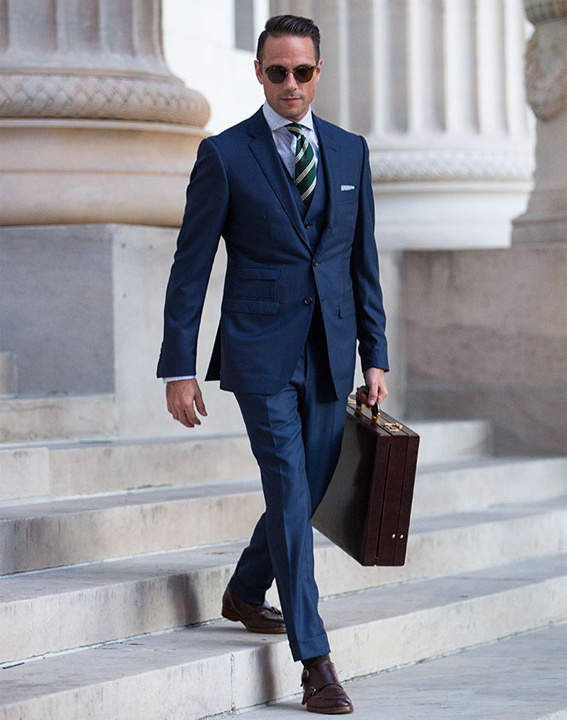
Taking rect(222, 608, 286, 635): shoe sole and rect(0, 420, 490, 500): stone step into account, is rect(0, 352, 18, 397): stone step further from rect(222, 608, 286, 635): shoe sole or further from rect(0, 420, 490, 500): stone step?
rect(222, 608, 286, 635): shoe sole

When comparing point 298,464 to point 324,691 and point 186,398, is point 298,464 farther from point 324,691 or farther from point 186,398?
point 324,691

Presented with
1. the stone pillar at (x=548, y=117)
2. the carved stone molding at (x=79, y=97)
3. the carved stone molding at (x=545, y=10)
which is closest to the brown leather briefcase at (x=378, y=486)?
the carved stone molding at (x=79, y=97)

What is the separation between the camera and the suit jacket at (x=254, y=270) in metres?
4.30

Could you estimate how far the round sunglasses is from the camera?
421 centimetres

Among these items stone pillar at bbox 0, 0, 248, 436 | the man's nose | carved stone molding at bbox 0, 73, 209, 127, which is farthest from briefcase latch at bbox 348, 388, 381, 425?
carved stone molding at bbox 0, 73, 209, 127

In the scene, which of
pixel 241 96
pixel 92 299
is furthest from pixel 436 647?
pixel 241 96

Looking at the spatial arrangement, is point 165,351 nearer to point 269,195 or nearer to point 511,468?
point 269,195

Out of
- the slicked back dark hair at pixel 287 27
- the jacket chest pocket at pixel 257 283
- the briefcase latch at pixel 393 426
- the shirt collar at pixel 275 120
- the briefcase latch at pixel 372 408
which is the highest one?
the slicked back dark hair at pixel 287 27

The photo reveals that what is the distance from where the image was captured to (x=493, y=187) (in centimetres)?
997

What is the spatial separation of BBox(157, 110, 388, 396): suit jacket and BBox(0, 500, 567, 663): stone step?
2.39 ft

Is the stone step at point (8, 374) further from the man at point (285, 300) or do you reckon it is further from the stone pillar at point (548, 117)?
the stone pillar at point (548, 117)

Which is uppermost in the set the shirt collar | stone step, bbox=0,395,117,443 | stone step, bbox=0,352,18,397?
the shirt collar

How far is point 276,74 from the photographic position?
4234mm

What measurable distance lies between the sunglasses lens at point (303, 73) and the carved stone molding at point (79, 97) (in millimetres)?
2777
